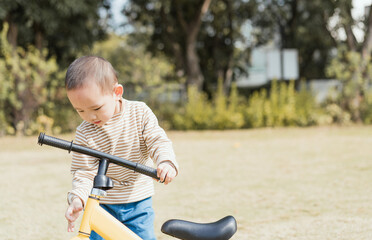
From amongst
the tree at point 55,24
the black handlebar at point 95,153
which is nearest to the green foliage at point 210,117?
the tree at point 55,24

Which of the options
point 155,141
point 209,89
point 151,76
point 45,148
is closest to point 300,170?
point 155,141

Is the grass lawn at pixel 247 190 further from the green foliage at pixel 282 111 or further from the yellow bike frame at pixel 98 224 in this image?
the green foliage at pixel 282 111

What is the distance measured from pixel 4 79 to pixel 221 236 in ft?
42.6

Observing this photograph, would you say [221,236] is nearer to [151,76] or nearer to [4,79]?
[4,79]

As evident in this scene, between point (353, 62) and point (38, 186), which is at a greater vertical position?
point (353, 62)

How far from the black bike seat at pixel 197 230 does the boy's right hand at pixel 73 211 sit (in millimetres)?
388

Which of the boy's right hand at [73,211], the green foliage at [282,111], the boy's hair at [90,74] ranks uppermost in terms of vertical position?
the boy's hair at [90,74]

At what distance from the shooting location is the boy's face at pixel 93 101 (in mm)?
1919

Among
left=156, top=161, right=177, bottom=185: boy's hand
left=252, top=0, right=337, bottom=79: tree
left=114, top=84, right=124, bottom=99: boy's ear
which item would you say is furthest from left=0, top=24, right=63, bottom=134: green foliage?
left=156, top=161, right=177, bottom=185: boy's hand

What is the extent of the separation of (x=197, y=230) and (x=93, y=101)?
2.14 ft

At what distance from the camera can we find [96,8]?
49.2ft

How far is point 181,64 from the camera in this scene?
1858 centimetres

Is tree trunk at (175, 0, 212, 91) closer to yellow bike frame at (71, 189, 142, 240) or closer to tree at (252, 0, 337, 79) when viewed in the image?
tree at (252, 0, 337, 79)

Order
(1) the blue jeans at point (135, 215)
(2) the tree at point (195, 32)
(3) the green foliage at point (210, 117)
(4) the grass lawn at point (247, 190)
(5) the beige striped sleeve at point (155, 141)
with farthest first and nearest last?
(2) the tree at point (195, 32)
(3) the green foliage at point (210, 117)
(4) the grass lawn at point (247, 190)
(1) the blue jeans at point (135, 215)
(5) the beige striped sleeve at point (155, 141)
